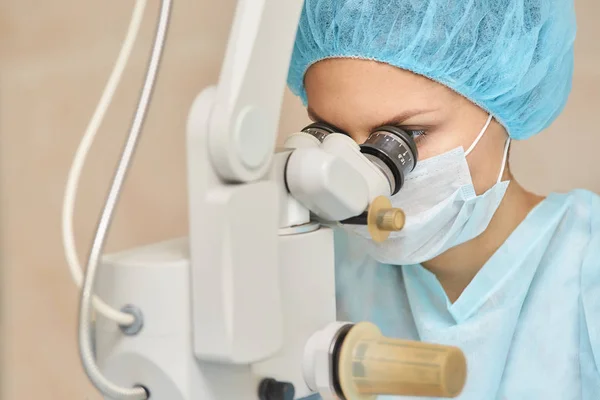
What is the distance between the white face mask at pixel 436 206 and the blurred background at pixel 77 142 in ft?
1.33

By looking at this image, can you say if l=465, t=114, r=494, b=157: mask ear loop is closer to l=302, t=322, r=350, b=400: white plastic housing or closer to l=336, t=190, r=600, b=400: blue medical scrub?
l=336, t=190, r=600, b=400: blue medical scrub

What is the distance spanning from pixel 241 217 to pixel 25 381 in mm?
963

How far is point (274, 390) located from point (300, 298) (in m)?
0.08

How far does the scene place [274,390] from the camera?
639mm

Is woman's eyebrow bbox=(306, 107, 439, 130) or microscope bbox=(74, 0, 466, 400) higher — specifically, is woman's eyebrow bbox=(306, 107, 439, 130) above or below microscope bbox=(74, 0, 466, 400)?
above

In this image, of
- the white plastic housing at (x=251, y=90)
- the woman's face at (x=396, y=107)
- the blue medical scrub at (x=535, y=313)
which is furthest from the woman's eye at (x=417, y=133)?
the white plastic housing at (x=251, y=90)

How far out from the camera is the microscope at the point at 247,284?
1.88 feet

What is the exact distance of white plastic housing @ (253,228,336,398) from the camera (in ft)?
2.12

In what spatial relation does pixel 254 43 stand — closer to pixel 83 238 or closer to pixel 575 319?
pixel 575 319

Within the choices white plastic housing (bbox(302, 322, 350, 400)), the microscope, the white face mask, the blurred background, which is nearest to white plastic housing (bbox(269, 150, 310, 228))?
the microscope

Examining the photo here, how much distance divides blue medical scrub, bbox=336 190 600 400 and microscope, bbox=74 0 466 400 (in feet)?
1.49

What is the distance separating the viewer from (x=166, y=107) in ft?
4.78

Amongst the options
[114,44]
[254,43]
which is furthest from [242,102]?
[114,44]

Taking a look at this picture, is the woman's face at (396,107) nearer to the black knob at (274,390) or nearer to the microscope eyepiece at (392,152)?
the microscope eyepiece at (392,152)
